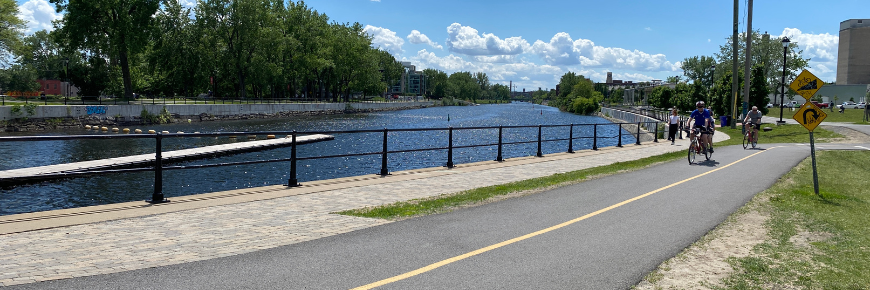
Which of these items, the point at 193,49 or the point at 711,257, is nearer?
the point at 711,257

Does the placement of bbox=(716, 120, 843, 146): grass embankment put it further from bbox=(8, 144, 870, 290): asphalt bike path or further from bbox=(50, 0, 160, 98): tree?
bbox=(50, 0, 160, 98): tree

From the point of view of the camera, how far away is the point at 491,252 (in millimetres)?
6289

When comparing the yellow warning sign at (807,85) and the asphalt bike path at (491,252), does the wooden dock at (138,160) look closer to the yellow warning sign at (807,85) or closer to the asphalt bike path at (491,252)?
the asphalt bike path at (491,252)

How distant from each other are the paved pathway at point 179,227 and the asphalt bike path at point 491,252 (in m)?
0.42

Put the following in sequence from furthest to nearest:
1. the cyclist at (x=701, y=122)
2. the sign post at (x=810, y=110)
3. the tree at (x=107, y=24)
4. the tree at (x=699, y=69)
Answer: the tree at (x=699, y=69), the tree at (x=107, y=24), the cyclist at (x=701, y=122), the sign post at (x=810, y=110)

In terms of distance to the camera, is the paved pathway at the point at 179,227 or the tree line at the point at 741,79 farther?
the tree line at the point at 741,79

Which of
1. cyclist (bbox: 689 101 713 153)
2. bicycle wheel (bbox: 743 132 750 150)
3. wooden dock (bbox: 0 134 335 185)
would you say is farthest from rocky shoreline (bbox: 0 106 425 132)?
bicycle wheel (bbox: 743 132 750 150)

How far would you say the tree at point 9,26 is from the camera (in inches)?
2434

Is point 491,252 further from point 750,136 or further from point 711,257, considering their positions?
point 750,136

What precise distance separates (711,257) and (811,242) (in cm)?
179

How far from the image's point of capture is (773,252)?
6410 mm

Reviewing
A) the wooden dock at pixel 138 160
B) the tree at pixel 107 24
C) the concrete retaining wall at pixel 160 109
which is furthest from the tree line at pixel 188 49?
the wooden dock at pixel 138 160

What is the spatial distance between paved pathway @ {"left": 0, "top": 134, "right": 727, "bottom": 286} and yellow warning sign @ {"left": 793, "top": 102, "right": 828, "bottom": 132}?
708cm

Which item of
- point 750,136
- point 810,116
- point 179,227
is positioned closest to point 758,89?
point 750,136
